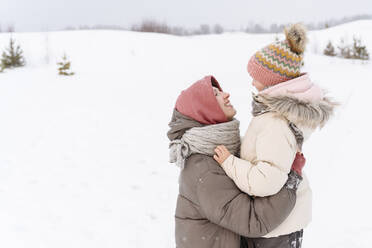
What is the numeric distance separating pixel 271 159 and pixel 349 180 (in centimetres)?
396

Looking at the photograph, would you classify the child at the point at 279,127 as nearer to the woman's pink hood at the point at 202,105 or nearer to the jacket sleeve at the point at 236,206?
the jacket sleeve at the point at 236,206

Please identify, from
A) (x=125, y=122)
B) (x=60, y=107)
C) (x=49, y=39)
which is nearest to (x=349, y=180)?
(x=125, y=122)

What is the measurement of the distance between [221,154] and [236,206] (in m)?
0.25

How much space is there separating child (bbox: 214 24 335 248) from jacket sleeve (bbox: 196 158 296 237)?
1.6 inches

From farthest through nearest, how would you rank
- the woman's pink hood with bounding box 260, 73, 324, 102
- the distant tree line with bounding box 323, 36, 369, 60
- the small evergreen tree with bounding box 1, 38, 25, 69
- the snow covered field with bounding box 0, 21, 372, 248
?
1. the distant tree line with bounding box 323, 36, 369, 60
2. the small evergreen tree with bounding box 1, 38, 25, 69
3. the snow covered field with bounding box 0, 21, 372, 248
4. the woman's pink hood with bounding box 260, 73, 324, 102

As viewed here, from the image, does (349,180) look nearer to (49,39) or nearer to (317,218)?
(317,218)

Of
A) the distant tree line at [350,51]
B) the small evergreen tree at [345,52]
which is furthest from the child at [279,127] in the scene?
the small evergreen tree at [345,52]

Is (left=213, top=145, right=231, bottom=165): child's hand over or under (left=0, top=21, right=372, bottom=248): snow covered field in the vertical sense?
over

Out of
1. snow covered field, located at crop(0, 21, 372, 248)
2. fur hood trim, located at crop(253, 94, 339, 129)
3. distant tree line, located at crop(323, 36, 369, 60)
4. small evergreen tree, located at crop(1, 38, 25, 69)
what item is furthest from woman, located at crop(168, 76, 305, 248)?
distant tree line, located at crop(323, 36, 369, 60)

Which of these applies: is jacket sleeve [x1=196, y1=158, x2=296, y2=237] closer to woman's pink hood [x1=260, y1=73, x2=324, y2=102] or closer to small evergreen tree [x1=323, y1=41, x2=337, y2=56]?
woman's pink hood [x1=260, y1=73, x2=324, y2=102]

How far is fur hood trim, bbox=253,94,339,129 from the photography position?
1.66 m

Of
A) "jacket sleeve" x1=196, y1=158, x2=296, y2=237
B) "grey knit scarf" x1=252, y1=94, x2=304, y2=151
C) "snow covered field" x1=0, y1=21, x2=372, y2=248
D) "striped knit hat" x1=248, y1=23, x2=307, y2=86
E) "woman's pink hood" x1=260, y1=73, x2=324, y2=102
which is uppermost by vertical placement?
"striped knit hat" x1=248, y1=23, x2=307, y2=86

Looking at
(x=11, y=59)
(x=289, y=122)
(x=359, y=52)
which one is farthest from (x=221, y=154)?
(x=359, y=52)

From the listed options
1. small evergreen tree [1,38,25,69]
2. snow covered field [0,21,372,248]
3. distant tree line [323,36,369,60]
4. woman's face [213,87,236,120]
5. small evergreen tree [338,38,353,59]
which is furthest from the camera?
small evergreen tree [338,38,353,59]
